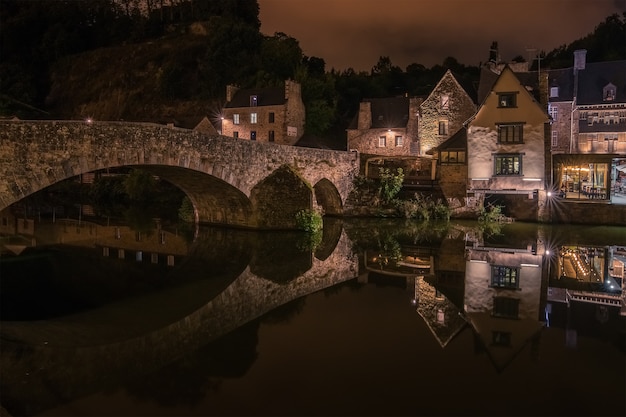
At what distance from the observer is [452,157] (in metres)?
32.1

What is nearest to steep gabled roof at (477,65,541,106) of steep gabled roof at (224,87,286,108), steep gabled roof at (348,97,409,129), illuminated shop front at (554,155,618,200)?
illuminated shop front at (554,155,618,200)

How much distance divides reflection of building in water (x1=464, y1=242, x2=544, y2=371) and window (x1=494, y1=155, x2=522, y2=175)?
41.7 feet

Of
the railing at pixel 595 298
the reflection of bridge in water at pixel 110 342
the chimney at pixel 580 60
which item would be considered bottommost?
the reflection of bridge in water at pixel 110 342

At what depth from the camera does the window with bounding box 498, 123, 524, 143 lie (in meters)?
30.1

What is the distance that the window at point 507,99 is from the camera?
3008 centimetres

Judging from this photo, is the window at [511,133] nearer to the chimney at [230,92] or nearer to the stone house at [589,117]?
the stone house at [589,117]

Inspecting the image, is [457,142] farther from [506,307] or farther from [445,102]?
[506,307]

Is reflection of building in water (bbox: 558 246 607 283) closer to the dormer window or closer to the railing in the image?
the railing

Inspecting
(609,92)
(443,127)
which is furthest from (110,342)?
(609,92)

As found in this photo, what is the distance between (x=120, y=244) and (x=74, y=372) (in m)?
13.4

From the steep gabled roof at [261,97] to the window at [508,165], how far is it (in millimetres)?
19170

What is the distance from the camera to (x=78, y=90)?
73938 mm

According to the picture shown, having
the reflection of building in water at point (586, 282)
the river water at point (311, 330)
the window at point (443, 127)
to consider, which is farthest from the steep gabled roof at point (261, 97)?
the reflection of building in water at point (586, 282)

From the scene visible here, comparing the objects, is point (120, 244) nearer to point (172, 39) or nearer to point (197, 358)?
point (197, 358)
